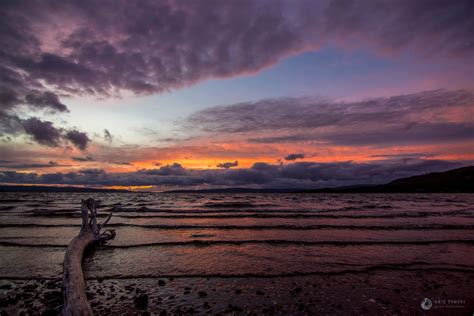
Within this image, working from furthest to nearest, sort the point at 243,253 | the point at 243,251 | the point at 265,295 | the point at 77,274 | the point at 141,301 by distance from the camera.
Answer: the point at 243,251 → the point at 243,253 → the point at 77,274 → the point at 265,295 → the point at 141,301

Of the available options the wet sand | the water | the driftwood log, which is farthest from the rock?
the water

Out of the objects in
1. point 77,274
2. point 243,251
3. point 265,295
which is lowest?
point 243,251

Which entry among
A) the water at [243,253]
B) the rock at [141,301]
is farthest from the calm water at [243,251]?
the rock at [141,301]

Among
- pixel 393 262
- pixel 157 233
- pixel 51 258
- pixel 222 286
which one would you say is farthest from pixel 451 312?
pixel 157 233

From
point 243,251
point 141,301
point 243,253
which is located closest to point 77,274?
point 141,301

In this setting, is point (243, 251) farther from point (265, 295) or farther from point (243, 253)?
point (265, 295)

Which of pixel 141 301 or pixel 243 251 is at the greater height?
pixel 141 301

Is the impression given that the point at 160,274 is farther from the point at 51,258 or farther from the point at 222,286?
the point at 51,258

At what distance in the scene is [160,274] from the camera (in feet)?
36.3

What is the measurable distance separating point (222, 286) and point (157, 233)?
13.4m

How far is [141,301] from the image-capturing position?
26.6 feet

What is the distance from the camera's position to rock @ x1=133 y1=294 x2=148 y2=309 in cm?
781

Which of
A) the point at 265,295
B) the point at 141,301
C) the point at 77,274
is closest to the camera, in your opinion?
the point at 141,301

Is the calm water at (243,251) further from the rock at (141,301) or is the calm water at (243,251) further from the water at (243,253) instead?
the rock at (141,301)
